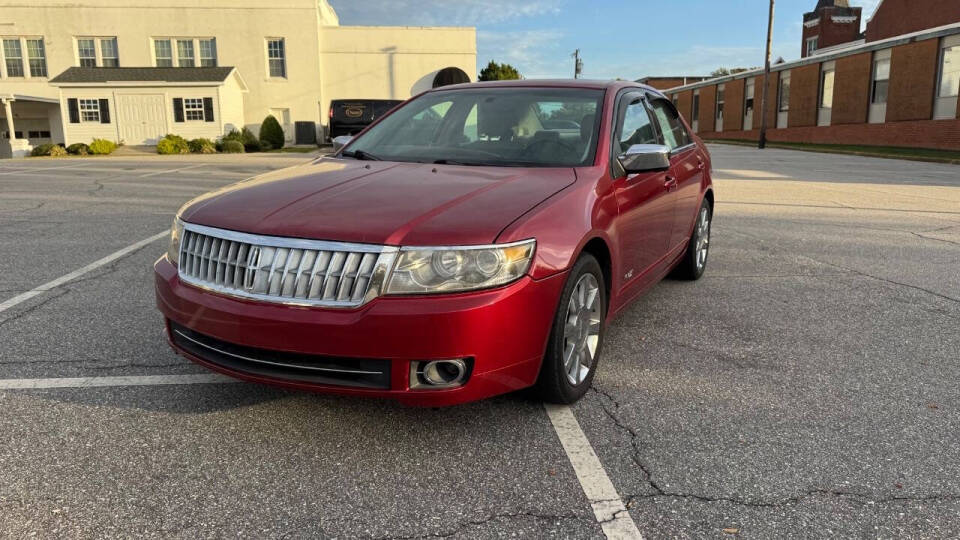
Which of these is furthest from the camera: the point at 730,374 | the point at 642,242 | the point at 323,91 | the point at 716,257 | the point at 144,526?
the point at 323,91

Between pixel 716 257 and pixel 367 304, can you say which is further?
pixel 716 257

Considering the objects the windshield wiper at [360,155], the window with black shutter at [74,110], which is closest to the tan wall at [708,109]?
the window with black shutter at [74,110]

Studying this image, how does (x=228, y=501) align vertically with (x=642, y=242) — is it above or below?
below

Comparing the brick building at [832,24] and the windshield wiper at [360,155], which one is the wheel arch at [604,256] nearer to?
the windshield wiper at [360,155]

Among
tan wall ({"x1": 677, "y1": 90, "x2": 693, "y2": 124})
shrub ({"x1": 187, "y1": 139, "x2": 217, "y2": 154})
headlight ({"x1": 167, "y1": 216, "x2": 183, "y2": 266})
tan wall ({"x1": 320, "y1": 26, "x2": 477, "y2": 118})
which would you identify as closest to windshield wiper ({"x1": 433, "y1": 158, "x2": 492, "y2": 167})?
headlight ({"x1": 167, "y1": 216, "x2": 183, "y2": 266})

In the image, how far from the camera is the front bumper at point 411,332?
2.73 meters

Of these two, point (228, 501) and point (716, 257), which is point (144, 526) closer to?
point (228, 501)

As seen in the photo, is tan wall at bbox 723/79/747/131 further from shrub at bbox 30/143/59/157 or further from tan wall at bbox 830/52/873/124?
shrub at bbox 30/143/59/157

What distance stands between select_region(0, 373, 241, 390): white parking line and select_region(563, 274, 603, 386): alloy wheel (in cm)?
166

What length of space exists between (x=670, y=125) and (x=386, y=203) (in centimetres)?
322

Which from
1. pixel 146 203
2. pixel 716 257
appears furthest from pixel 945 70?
pixel 146 203

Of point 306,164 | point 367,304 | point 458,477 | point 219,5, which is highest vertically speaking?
point 219,5

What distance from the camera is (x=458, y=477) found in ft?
9.17

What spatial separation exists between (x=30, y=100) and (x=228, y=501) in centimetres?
4534
